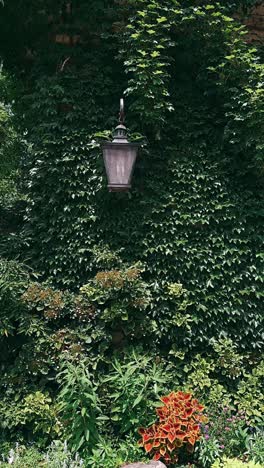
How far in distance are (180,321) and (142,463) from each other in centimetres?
125

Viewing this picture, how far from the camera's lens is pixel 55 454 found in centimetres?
367

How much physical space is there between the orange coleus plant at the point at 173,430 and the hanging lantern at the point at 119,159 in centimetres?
188

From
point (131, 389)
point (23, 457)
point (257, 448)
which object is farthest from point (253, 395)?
point (23, 457)

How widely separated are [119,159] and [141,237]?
802mm

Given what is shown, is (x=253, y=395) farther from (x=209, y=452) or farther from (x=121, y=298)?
(x=121, y=298)

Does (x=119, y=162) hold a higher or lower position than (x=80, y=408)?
higher

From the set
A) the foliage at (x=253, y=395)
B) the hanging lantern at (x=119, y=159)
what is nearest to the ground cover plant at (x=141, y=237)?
the foliage at (x=253, y=395)

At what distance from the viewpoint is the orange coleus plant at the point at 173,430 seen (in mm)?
3705

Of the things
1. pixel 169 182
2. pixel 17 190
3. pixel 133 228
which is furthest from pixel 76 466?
pixel 17 190

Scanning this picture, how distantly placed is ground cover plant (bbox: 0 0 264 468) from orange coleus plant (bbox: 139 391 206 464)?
0.03 meters

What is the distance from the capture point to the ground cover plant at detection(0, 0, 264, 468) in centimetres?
409

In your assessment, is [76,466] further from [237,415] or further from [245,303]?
[245,303]

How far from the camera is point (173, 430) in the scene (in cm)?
371

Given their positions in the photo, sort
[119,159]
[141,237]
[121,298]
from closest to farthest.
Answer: [119,159] < [121,298] < [141,237]
